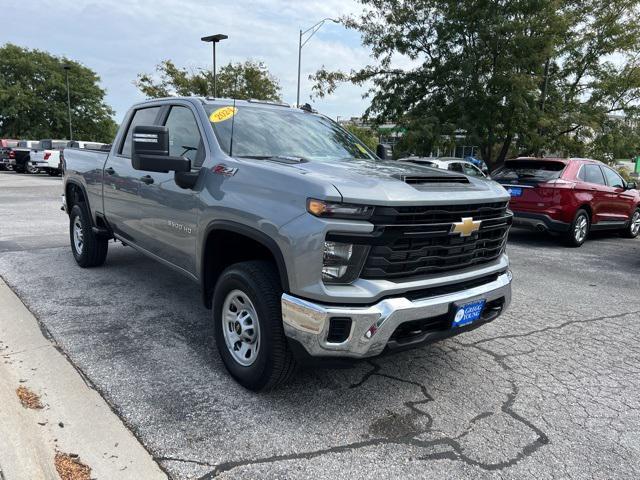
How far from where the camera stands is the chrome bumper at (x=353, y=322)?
2.68m

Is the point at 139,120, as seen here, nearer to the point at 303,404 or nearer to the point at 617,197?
the point at 303,404

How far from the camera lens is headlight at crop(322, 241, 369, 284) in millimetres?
2736

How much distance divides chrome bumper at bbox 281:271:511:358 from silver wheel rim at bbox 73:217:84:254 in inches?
171

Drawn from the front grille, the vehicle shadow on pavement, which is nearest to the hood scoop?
the front grille

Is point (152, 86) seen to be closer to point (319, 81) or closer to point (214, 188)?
point (319, 81)

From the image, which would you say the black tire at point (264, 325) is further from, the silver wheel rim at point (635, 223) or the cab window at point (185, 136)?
the silver wheel rim at point (635, 223)

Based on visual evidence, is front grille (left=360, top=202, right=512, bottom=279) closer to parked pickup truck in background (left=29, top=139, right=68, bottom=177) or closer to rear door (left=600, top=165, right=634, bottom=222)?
rear door (left=600, top=165, right=634, bottom=222)

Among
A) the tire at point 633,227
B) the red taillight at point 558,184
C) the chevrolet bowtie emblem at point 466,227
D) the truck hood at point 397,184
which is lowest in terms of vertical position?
the tire at point 633,227

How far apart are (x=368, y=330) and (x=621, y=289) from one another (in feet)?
16.7

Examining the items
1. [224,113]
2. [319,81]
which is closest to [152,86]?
[319,81]

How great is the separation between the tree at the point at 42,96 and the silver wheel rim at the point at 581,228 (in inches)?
1975

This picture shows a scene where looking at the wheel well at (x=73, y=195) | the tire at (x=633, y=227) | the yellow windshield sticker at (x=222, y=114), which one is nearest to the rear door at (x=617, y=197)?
the tire at (x=633, y=227)

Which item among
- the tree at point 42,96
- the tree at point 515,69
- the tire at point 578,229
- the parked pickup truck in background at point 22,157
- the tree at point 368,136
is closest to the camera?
the tire at point 578,229

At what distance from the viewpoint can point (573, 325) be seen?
484 centimetres
